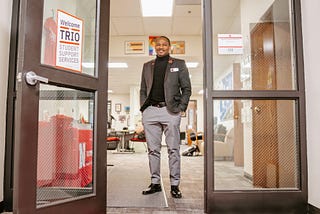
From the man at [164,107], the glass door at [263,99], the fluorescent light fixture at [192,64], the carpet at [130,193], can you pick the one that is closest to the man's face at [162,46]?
the man at [164,107]

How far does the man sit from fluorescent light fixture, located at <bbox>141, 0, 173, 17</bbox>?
6.59 feet

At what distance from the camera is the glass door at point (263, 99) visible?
190 cm

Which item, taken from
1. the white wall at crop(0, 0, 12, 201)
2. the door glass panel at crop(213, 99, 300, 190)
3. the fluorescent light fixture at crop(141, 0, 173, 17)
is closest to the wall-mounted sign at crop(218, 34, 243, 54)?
the door glass panel at crop(213, 99, 300, 190)

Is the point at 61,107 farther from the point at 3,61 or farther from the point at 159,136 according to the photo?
the point at 159,136

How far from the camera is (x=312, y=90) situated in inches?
74.5

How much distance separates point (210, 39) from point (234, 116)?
1344mm

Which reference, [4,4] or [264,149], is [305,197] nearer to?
[264,149]

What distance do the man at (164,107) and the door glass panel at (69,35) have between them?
30.2 inches

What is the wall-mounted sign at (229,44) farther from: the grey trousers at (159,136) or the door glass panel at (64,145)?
the door glass panel at (64,145)

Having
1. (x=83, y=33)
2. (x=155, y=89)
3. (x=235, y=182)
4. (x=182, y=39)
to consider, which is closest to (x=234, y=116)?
(x=235, y=182)

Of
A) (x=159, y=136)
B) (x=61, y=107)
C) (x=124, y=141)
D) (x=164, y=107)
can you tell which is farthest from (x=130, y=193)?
(x=124, y=141)

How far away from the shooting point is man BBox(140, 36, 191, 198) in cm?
233

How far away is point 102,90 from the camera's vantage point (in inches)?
71.9

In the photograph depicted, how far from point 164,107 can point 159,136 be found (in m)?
0.28
